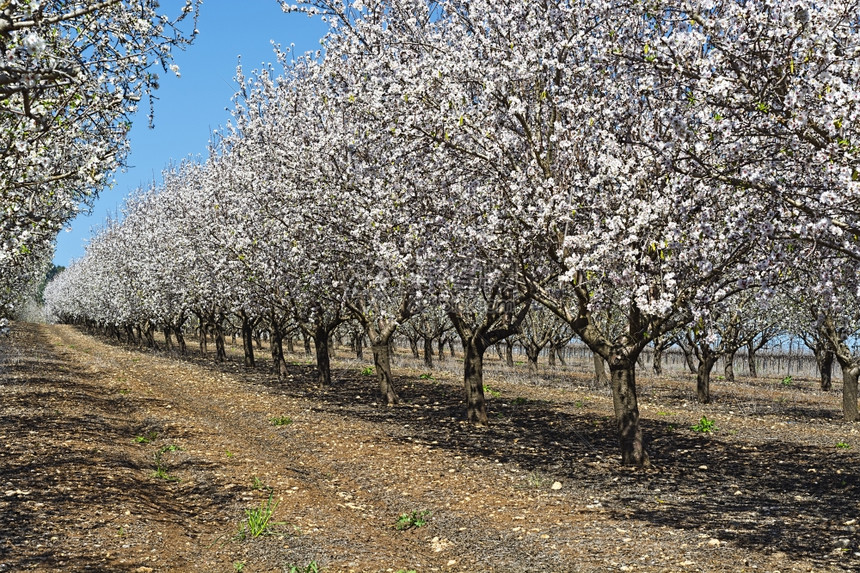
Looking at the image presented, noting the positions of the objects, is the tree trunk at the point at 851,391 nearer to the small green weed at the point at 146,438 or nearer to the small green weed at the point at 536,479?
the small green weed at the point at 536,479

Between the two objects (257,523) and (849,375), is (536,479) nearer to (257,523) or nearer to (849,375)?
(257,523)

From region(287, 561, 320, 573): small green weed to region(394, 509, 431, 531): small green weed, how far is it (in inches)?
86.8

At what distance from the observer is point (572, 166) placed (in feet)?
45.6

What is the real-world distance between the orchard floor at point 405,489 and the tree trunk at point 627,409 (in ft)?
1.23

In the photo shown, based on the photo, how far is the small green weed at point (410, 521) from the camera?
11.0m

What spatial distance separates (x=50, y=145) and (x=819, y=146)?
1376 centimetres

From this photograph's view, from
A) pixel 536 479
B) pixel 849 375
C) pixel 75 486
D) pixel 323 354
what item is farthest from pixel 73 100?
pixel 849 375

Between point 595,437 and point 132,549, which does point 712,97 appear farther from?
point 595,437

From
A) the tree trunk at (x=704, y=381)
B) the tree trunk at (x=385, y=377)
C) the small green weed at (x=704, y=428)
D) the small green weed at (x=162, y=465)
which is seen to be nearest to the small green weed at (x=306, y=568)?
the small green weed at (x=162, y=465)

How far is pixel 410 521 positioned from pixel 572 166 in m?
7.28

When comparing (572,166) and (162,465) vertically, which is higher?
(572,166)

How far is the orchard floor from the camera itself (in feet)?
31.1

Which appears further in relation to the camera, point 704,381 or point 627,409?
point 704,381

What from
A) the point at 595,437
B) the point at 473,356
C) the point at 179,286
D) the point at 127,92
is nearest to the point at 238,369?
the point at 179,286
